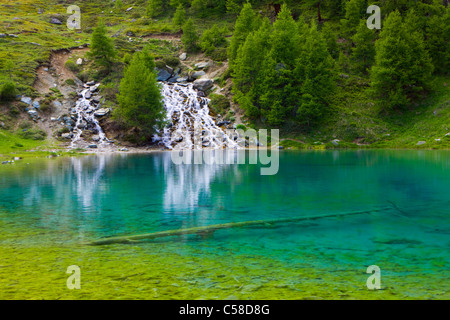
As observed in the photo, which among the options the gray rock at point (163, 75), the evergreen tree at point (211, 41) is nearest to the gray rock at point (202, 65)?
the evergreen tree at point (211, 41)

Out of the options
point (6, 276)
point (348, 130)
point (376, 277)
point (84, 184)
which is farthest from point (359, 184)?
point (348, 130)

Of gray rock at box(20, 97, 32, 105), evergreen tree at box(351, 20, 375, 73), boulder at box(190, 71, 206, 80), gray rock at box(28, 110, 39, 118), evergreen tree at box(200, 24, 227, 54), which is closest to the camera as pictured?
gray rock at box(28, 110, 39, 118)

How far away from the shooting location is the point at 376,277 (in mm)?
8172

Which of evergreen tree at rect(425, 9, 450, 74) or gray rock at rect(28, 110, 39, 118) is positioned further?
evergreen tree at rect(425, 9, 450, 74)

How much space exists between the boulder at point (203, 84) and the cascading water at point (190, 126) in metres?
1.91

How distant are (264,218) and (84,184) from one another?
47.4 feet

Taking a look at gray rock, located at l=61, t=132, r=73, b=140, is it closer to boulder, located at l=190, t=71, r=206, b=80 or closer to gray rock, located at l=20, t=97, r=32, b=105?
gray rock, located at l=20, t=97, r=32, b=105

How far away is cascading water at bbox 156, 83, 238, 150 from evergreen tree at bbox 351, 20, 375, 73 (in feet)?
95.0

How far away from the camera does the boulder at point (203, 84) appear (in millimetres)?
73812

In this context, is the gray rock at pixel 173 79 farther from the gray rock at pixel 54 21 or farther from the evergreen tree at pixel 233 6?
the gray rock at pixel 54 21

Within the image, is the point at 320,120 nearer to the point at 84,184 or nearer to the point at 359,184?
the point at 359,184

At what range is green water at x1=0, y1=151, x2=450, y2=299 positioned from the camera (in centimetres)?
765

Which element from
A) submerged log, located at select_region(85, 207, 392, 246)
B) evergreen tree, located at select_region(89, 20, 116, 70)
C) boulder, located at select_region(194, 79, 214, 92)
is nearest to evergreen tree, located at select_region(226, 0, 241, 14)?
boulder, located at select_region(194, 79, 214, 92)

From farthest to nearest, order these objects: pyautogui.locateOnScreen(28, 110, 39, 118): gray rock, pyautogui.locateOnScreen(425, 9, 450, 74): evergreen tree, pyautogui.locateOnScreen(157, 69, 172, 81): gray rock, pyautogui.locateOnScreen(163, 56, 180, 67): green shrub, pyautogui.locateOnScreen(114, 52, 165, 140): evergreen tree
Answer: pyautogui.locateOnScreen(163, 56, 180, 67): green shrub → pyautogui.locateOnScreen(157, 69, 172, 81): gray rock → pyautogui.locateOnScreen(425, 9, 450, 74): evergreen tree → pyautogui.locateOnScreen(114, 52, 165, 140): evergreen tree → pyautogui.locateOnScreen(28, 110, 39, 118): gray rock
